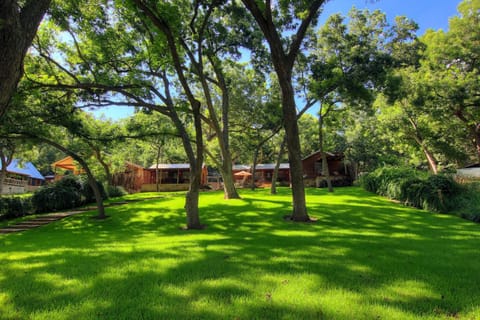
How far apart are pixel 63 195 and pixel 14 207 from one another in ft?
7.27

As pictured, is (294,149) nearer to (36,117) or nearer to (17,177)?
(36,117)

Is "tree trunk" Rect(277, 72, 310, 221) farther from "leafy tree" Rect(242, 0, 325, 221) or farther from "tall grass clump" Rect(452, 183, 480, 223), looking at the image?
"tall grass clump" Rect(452, 183, 480, 223)

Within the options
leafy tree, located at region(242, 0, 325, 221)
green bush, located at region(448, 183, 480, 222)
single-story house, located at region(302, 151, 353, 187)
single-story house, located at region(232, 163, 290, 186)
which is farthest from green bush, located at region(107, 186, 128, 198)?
green bush, located at region(448, 183, 480, 222)

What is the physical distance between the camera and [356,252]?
4.37 metres

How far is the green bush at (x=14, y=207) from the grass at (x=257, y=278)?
28.4 feet

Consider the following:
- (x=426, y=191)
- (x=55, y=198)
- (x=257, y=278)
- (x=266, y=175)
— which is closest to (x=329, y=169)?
(x=266, y=175)

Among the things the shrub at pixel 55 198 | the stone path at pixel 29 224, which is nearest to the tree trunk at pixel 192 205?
the stone path at pixel 29 224

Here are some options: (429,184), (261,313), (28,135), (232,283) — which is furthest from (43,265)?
(429,184)

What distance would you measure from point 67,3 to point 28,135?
522 cm

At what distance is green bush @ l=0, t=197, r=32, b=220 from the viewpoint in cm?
1174

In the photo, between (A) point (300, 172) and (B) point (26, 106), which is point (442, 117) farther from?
(B) point (26, 106)

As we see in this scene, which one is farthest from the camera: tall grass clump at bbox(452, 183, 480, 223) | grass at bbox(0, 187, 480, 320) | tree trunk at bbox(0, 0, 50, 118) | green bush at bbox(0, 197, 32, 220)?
green bush at bbox(0, 197, 32, 220)

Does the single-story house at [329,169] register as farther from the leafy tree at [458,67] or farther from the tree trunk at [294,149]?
the tree trunk at [294,149]

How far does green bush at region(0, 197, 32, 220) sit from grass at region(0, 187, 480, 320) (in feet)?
28.4
